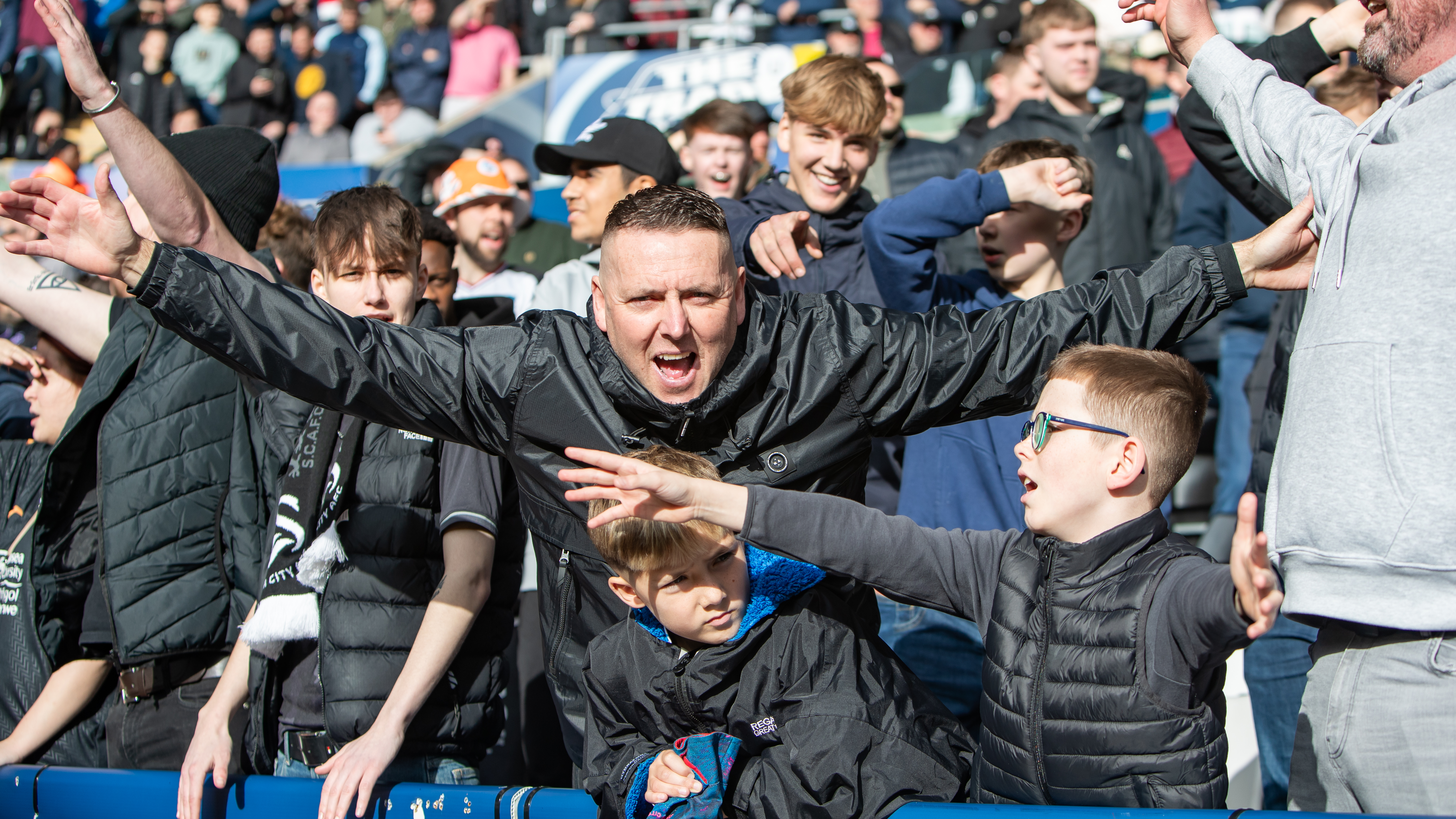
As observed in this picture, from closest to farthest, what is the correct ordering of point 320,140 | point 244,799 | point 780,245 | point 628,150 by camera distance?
point 244,799
point 780,245
point 628,150
point 320,140

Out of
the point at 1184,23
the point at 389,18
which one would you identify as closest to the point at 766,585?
the point at 1184,23

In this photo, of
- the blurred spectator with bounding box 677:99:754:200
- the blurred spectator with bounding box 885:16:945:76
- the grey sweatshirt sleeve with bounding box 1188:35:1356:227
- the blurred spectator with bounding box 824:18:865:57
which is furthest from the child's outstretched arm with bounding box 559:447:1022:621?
the blurred spectator with bounding box 885:16:945:76

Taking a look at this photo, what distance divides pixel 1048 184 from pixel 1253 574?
1.49m

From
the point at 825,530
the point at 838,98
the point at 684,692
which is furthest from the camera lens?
the point at 838,98

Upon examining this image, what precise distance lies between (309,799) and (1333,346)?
2.15 metres

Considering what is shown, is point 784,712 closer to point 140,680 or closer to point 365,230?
point 365,230

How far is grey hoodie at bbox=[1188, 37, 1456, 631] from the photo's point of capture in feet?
6.02

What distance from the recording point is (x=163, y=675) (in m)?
3.14

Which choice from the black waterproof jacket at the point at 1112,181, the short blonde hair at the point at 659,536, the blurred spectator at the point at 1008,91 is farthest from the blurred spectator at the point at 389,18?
the short blonde hair at the point at 659,536

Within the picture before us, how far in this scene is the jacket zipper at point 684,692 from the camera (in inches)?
85.7

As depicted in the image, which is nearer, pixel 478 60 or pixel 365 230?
pixel 365 230

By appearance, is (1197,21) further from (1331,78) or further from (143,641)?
(143,641)

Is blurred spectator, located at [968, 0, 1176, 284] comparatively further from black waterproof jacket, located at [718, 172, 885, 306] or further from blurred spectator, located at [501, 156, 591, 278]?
blurred spectator, located at [501, 156, 591, 278]

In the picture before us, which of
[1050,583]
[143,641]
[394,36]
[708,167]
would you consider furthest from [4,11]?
[1050,583]
